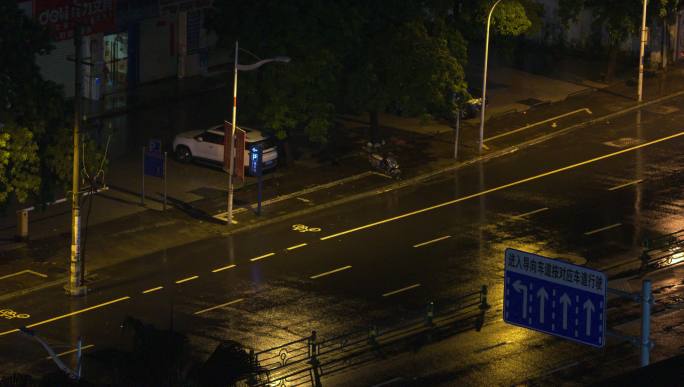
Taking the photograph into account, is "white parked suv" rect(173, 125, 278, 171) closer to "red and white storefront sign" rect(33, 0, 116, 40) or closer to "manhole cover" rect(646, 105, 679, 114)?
"red and white storefront sign" rect(33, 0, 116, 40)

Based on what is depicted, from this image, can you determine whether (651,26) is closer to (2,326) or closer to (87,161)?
(87,161)

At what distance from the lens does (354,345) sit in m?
41.7

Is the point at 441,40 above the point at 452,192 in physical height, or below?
above

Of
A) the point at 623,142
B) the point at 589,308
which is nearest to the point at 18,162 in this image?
the point at 589,308

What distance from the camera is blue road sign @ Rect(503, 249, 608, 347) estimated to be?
27.5 m

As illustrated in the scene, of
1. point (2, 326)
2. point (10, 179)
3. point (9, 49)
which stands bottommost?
point (2, 326)

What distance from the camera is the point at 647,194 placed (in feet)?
186

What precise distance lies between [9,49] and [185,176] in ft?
46.1

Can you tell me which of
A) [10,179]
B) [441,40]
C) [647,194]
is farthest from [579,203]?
[10,179]

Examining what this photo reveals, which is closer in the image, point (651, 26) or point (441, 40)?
point (441, 40)

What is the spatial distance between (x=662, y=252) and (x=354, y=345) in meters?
12.9

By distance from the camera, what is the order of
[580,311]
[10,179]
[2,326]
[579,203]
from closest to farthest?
[580,311]
[2,326]
[10,179]
[579,203]

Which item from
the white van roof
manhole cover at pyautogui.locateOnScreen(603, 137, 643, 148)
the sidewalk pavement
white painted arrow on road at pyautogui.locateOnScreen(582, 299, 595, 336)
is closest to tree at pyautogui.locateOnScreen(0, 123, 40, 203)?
the sidewalk pavement

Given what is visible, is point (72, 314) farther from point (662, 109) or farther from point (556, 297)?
point (662, 109)
